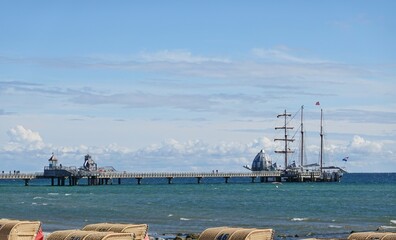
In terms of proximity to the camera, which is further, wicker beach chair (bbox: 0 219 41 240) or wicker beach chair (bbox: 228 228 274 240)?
wicker beach chair (bbox: 0 219 41 240)

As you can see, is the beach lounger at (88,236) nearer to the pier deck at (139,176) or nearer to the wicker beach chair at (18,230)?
the wicker beach chair at (18,230)

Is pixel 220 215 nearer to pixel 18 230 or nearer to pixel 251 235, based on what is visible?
pixel 18 230

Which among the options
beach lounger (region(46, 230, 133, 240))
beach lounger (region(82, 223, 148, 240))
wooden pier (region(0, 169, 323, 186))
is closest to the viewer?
beach lounger (region(46, 230, 133, 240))

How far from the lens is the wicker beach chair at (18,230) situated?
25.1m

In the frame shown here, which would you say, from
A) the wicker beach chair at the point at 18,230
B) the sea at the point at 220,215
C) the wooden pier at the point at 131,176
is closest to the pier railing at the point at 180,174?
the wooden pier at the point at 131,176

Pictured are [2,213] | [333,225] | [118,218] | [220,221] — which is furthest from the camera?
[2,213]

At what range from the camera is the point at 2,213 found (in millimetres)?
72500

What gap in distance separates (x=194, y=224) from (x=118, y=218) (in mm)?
9774

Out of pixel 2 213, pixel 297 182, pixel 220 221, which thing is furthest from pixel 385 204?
pixel 297 182

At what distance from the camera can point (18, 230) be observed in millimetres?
25453

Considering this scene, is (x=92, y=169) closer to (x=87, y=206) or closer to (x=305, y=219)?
(x=87, y=206)

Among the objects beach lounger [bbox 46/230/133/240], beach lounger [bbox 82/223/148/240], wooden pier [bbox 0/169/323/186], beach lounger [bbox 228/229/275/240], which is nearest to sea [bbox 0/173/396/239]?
beach lounger [bbox 82/223/148/240]

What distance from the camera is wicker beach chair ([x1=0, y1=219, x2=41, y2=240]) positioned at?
82.3 ft

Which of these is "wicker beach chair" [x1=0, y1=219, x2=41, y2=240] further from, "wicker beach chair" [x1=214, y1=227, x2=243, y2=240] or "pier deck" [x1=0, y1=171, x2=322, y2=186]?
"pier deck" [x1=0, y1=171, x2=322, y2=186]
